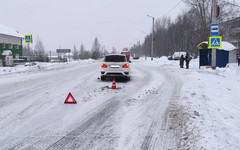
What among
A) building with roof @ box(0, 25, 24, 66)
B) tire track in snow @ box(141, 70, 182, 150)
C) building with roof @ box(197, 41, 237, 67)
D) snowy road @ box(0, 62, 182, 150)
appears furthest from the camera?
building with roof @ box(0, 25, 24, 66)

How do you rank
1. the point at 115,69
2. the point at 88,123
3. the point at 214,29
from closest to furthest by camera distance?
the point at 88,123
the point at 115,69
the point at 214,29

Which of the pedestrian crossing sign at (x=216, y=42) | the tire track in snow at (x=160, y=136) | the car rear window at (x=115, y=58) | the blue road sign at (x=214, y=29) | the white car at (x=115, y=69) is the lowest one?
the tire track in snow at (x=160, y=136)

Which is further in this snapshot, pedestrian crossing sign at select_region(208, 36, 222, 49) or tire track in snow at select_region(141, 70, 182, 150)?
pedestrian crossing sign at select_region(208, 36, 222, 49)

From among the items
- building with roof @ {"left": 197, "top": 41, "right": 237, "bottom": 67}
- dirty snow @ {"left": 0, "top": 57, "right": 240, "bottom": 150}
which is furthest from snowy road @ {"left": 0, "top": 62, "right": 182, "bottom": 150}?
building with roof @ {"left": 197, "top": 41, "right": 237, "bottom": 67}

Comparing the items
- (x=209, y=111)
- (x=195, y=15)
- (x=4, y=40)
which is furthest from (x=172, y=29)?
(x=209, y=111)

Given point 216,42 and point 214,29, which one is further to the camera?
point 214,29

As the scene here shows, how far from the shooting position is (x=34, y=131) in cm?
459

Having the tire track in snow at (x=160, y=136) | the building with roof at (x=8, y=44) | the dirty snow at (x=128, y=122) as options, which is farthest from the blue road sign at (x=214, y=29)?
the building with roof at (x=8, y=44)

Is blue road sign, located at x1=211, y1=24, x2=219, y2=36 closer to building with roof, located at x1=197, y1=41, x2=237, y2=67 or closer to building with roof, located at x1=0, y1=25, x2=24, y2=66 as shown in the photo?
building with roof, located at x1=197, y1=41, x2=237, y2=67

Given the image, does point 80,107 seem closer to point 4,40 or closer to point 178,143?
point 178,143

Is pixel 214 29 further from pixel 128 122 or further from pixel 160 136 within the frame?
pixel 160 136

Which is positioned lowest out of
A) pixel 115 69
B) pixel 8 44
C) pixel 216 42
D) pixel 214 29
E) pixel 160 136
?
pixel 160 136

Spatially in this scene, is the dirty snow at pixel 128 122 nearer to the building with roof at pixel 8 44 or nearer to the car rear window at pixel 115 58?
the car rear window at pixel 115 58

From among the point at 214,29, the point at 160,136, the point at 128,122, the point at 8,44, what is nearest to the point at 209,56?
the point at 214,29
